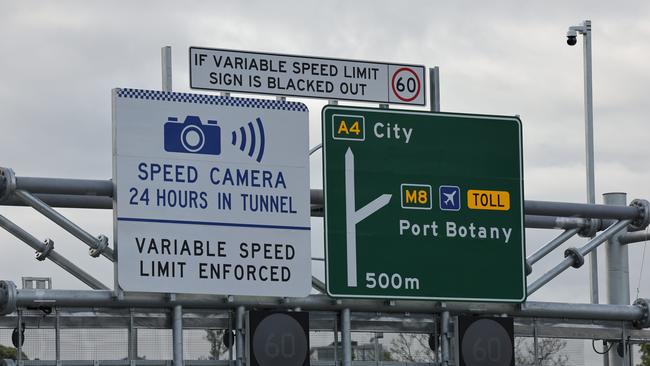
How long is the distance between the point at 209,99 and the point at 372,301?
10.2 feet

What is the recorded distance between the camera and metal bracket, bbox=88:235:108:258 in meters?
20.5

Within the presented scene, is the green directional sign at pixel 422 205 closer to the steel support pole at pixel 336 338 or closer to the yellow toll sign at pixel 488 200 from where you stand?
the yellow toll sign at pixel 488 200

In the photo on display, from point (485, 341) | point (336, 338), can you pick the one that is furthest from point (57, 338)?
point (485, 341)

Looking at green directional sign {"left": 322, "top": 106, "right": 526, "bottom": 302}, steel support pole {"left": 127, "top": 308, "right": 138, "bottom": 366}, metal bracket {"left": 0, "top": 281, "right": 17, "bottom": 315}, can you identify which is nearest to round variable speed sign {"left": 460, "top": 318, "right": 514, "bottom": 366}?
green directional sign {"left": 322, "top": 106, "right": 526, "bottom": 302}

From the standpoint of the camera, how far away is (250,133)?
21.2 metres

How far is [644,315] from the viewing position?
76.8ft

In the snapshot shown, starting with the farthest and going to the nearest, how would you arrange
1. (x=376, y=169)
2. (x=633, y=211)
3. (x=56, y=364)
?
(x=633, y=211), (x=376, y=169), (x=56, y=364)

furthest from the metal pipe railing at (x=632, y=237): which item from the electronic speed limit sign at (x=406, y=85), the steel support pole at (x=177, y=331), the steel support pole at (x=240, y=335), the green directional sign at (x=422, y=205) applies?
the steel support pole at (x=177, y=331)

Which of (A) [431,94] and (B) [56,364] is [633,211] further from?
(B) [56,364]

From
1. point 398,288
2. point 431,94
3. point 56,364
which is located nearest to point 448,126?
point 431,94

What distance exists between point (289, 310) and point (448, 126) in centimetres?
304

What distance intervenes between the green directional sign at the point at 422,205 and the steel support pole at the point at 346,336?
19.4 inches

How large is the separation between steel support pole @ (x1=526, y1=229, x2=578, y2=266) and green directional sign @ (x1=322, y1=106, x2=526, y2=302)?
2.46 feet

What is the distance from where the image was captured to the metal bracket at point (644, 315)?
23.4 m
